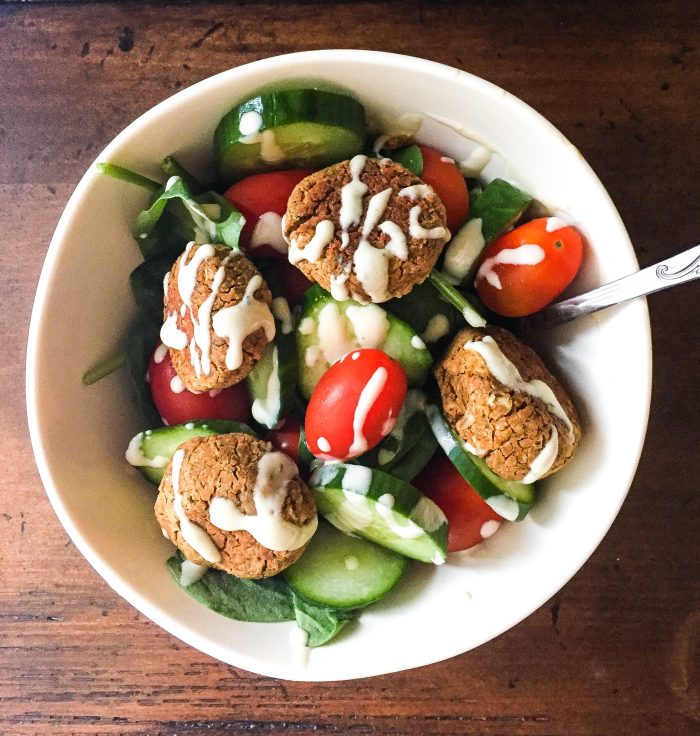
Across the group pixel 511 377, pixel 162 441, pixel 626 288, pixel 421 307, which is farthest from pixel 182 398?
pixel 626 288

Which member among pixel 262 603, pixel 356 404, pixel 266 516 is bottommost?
pixel 262 603

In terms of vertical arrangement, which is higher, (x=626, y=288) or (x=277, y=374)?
(x=626, y=288)

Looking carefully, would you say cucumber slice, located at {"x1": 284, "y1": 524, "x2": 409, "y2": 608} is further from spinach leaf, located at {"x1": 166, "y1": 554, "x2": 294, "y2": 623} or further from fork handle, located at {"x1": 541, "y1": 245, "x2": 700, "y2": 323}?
fork handle, located at {"x1": 541, "y1": 245, "x2": 700, "y2": 323}

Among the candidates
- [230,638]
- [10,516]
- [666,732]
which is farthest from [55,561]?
[666,732]

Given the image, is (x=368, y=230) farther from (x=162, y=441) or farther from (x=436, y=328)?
(x=162, y=441)

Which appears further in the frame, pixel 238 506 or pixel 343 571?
pixel 343 571

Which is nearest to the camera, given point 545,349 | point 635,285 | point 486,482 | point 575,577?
point 635,285

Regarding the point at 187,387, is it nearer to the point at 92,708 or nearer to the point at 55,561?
the point at 55,561

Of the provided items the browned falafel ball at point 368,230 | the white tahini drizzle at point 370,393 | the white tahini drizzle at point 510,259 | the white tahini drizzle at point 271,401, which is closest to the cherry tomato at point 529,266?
the white tahini drizzle at point 510,259

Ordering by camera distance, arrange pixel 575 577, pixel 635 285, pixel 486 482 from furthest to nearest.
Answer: pixel 575 577 < pixel 486 482 < pixel 635 285
